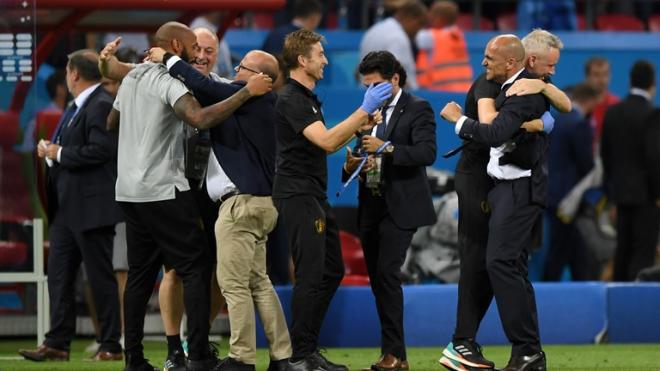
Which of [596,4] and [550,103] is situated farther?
[596,4]

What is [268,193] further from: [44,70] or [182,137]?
[44,70]

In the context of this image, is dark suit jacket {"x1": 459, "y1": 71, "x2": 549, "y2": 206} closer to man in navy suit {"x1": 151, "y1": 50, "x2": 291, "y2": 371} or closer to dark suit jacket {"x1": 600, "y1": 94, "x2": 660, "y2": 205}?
man in navy suit {"x1": 151, "y1": 50, "x2": 291, "y2": 371}

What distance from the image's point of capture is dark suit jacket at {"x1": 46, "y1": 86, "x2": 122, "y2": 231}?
32.3 feet

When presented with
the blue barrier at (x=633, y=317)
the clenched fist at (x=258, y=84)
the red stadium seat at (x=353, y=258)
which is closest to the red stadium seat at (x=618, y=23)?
the red stadium seat at (x=353, y=258)

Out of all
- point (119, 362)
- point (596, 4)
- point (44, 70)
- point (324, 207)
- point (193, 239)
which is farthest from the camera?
point (596, 4)

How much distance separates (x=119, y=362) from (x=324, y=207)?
1.77m

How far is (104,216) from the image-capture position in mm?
9906

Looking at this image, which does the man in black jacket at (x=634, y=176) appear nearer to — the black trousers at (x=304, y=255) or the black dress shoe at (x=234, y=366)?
the black trousers at (x=304, y=255)

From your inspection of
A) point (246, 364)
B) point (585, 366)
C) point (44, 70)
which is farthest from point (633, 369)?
point (44, 70)

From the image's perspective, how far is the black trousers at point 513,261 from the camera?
8297 mm

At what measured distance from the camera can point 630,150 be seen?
13516 mm

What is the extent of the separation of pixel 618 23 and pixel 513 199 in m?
10.5

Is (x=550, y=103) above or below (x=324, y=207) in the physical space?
above

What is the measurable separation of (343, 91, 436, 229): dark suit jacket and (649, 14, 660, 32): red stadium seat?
983cm
